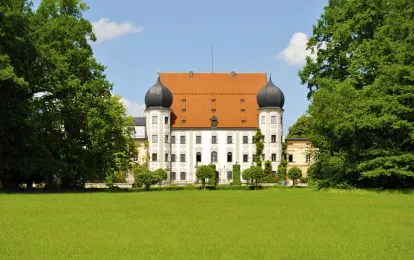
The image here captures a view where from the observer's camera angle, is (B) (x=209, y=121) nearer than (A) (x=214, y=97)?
Yes

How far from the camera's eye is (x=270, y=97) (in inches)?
3253

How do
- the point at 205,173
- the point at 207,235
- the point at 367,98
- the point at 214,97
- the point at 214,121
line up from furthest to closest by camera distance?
1. the point at 214,97
2. the point at 214,121
3. the point at 205,173
4. the point at 367,98
5. the point at 207,235

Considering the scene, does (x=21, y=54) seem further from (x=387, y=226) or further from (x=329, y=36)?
(x=387, y=226)

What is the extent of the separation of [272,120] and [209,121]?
29.5 ft

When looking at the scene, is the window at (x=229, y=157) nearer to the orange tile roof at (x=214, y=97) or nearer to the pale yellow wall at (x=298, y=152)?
the orange tile roof at (x=214, y=97)

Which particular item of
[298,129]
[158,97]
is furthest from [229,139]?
[298,129]

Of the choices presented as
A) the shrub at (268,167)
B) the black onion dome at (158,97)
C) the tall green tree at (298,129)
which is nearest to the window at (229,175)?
the shrub at (268,167)

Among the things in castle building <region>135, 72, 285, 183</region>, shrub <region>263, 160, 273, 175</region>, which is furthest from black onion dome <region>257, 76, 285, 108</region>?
shrub <region>263, 160, 273, 175</region>

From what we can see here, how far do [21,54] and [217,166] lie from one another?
51.0m

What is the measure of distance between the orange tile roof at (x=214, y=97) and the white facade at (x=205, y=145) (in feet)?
4.54

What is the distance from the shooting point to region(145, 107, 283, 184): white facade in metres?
82.7

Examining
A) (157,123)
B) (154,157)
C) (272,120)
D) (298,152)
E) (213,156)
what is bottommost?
(154,157)

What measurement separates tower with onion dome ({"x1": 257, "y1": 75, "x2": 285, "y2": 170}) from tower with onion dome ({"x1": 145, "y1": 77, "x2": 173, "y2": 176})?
12684 millimetres

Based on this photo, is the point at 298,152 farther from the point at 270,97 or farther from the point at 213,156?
the point at 213,156
